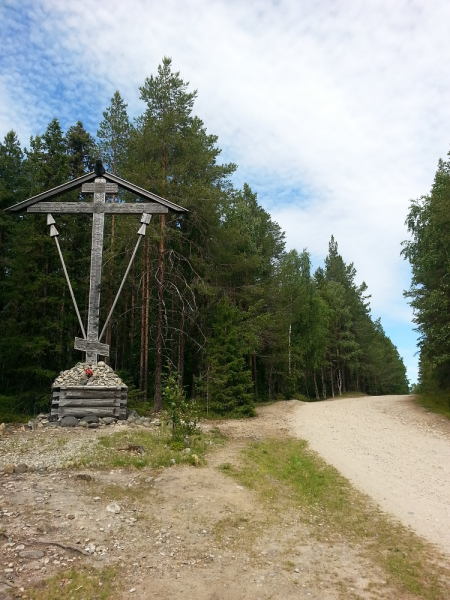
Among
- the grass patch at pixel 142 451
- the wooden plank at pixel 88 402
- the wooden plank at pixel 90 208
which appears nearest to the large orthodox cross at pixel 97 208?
the wooden plank at pixel 90 208

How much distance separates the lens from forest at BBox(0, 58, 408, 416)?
17.3 metres

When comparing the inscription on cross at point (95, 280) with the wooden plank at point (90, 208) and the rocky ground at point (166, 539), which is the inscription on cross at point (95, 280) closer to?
the wooden plank at point (90, 208)

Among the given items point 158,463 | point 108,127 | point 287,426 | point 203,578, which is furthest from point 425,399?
point 108,127

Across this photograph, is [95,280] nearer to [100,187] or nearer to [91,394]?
[100,187]

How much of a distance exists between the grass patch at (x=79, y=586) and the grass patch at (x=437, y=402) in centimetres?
1628

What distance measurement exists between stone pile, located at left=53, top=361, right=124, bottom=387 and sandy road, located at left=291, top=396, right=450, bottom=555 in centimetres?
658

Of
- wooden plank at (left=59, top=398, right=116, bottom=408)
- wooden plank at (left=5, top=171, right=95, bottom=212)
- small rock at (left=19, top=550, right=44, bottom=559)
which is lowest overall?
small rock at (left=19, top=550, right=44, bottom=559)

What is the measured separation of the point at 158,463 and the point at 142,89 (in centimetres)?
1744

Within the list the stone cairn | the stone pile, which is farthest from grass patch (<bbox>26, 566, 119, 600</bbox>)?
the stone pile

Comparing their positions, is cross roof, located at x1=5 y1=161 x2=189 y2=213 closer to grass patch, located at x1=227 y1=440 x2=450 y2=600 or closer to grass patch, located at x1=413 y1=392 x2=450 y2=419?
grass patch, located at x1=227 y1=440 x2=450 y2=600

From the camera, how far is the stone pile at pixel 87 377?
12938mm

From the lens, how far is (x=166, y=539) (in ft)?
18.3

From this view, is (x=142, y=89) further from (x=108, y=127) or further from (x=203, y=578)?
(x=203, y=578)

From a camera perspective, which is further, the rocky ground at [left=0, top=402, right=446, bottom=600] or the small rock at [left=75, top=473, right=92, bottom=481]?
the small rock at [left=75, top=473, right=92, bottom=481]
